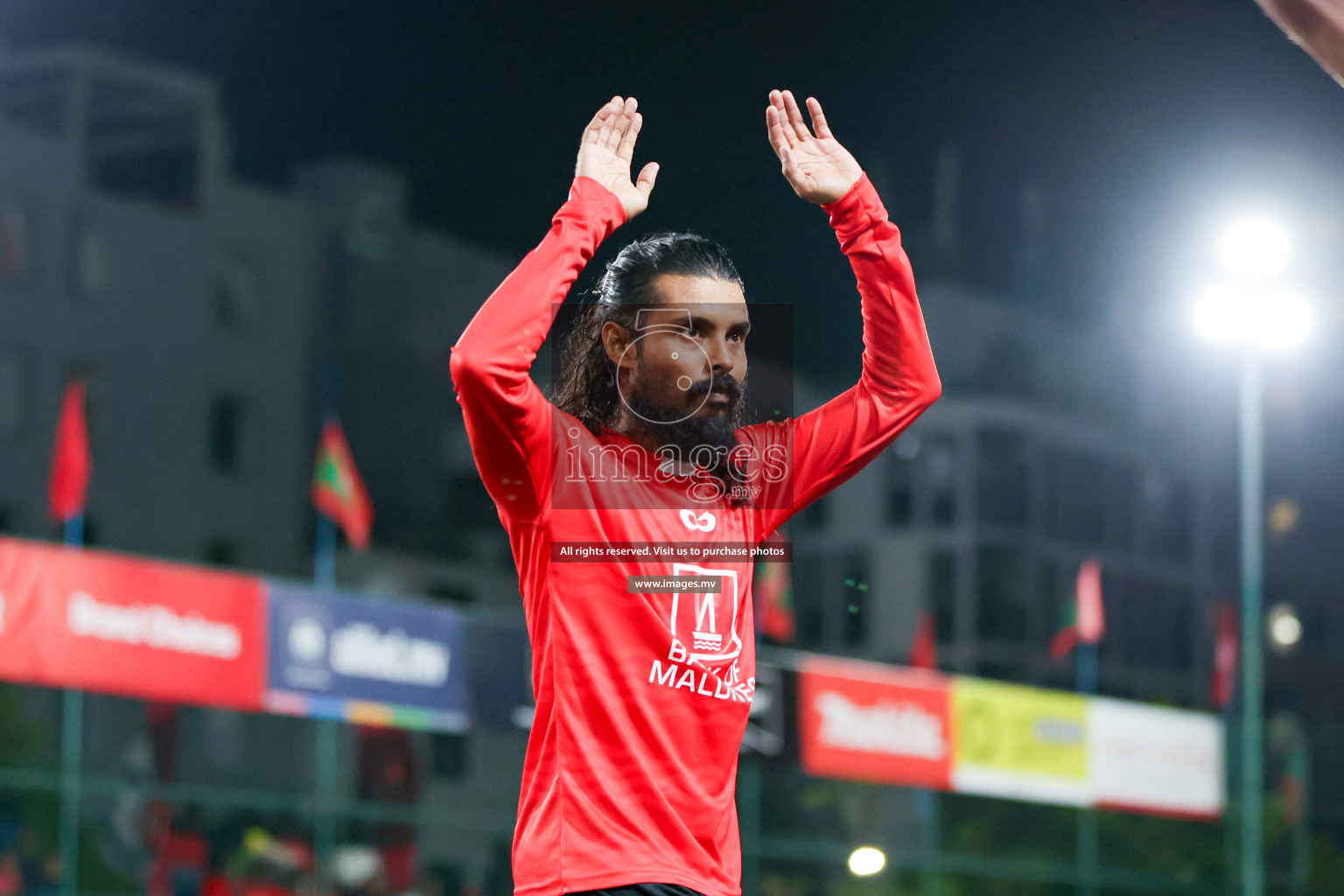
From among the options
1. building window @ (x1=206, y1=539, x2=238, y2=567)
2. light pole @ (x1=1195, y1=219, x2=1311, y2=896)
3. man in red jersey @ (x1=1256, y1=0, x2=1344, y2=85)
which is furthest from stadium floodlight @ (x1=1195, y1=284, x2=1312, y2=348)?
man in red jersey @ (x1=1256, y1=0, x2=1344, y2=85)

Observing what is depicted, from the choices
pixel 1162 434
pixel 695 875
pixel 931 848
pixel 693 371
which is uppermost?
pixel 1162 434

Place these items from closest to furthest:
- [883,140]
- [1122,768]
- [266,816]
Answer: [266,816]
[1122,768]
[883,140]

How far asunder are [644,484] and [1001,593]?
23.7 m

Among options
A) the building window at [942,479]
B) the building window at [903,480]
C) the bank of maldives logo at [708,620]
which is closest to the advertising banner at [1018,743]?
the building window at [903,480]

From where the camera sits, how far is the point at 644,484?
103 inches

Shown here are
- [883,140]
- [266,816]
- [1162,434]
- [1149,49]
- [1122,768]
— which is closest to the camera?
[266,816]

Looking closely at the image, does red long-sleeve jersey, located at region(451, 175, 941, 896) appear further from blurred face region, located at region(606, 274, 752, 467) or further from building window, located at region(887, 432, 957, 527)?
building window, located at region(887, 432, 957, 527)

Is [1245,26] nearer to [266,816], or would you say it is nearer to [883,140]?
[883,140]

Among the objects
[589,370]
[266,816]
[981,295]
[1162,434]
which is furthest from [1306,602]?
[589,370]

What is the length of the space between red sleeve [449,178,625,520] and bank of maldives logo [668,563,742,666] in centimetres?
25

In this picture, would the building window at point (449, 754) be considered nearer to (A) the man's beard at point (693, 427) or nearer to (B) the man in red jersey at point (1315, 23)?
(A) the man's beard at point (693, 427)

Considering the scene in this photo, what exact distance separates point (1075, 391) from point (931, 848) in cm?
1196

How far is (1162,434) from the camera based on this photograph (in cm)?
2520

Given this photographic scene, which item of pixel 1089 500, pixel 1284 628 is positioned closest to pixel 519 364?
pixel 1089 500
